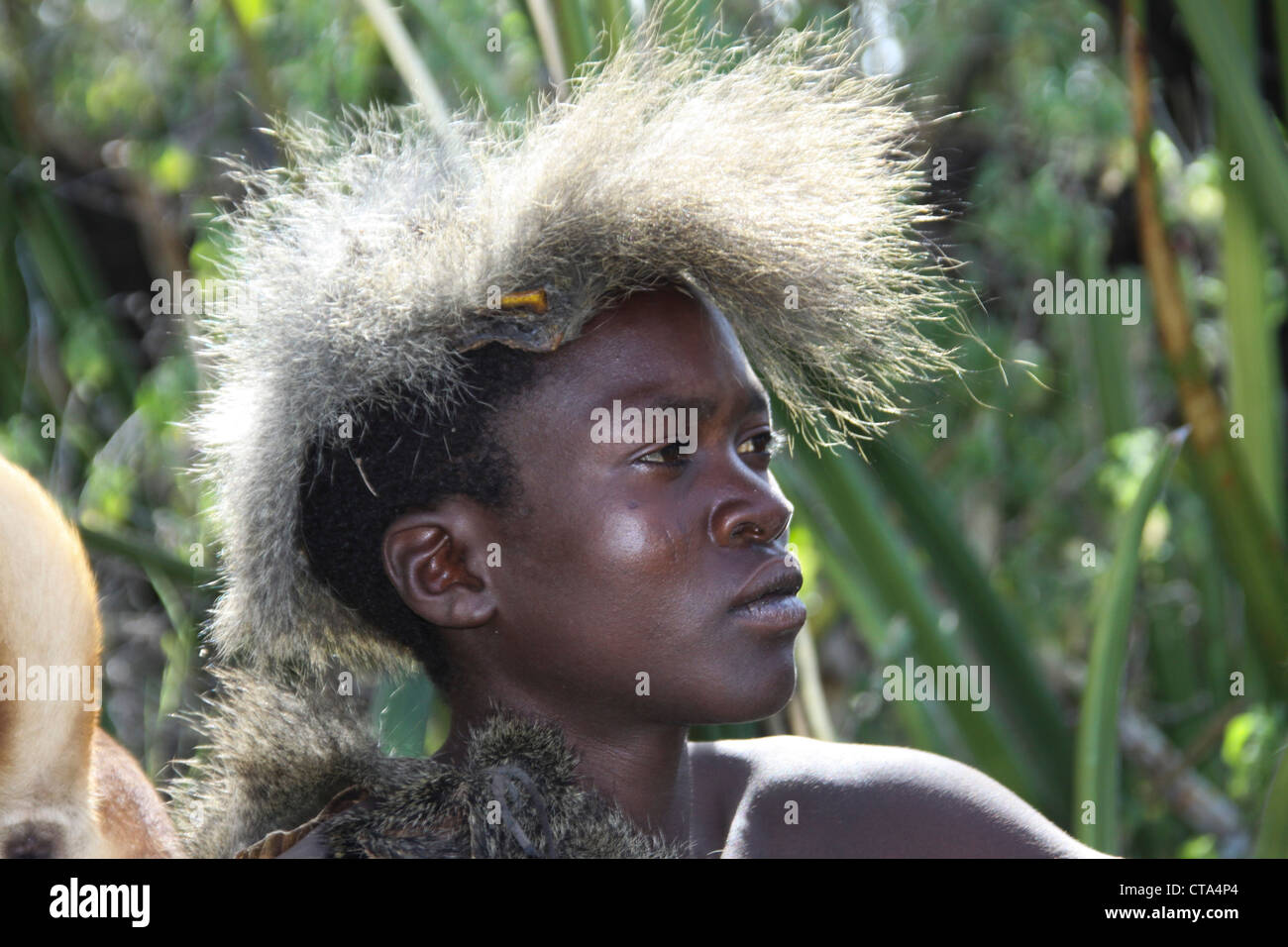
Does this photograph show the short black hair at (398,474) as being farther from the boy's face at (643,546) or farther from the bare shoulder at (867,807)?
the bare shoulder at (867,807)

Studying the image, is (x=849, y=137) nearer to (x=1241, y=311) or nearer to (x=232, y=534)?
(x=232, y=534)

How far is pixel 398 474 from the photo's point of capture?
1.23 metres

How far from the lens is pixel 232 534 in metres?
1.29

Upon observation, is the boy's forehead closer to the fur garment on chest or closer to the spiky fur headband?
the spiky fur headband

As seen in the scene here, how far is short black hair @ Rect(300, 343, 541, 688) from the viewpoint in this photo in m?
1.20

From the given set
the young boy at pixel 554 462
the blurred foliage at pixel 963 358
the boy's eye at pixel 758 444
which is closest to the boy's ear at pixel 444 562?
the young boy at pixel 554 462

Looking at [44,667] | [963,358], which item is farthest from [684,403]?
[963,358]

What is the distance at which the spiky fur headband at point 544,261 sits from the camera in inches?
46.7

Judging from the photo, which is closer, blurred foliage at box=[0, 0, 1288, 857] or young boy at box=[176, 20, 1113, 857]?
young boy at box=[176, 20, 1113, 857]

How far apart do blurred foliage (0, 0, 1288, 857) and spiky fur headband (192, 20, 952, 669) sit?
59cm

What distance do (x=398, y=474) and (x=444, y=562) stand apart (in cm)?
9
